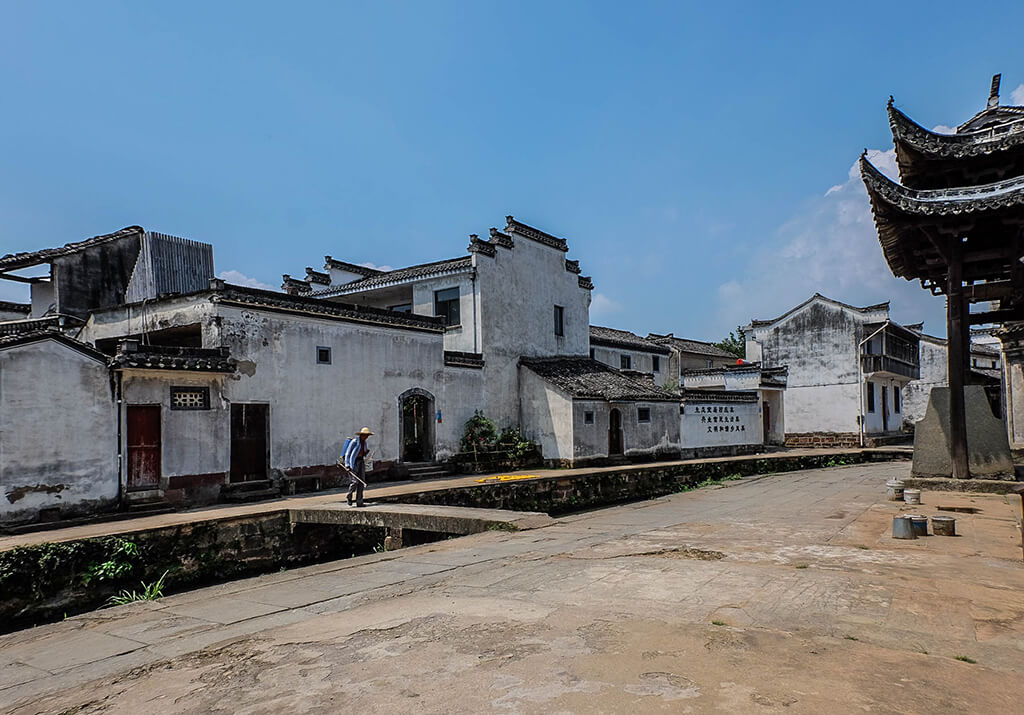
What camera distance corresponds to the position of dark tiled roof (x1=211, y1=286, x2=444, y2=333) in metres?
13.8

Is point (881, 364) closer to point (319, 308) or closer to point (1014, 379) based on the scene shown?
point (1014, 379)

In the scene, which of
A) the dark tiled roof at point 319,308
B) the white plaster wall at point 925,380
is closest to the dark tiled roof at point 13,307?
the dark tiled roof at point 319,308

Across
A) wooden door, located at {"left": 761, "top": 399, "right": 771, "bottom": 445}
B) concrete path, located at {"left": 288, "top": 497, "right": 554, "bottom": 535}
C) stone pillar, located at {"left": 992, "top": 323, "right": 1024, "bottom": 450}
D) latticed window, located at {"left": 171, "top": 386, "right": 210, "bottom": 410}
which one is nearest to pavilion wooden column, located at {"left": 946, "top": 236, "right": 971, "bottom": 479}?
concrete path, located at {"left": 288, "top": 497, "right": 554, "bottom": 535}

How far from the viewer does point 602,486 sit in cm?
1784

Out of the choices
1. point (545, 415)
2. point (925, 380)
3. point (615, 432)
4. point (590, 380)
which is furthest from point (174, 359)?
point (925, 380)

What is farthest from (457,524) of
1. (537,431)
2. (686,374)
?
(686,374)

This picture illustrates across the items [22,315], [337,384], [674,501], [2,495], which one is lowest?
[674,501]

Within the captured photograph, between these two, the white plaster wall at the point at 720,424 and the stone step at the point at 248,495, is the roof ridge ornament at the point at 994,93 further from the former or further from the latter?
the stone step at the point at 248,495

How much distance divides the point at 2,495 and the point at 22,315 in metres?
13.1

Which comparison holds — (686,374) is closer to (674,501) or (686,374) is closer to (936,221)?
(674,501)

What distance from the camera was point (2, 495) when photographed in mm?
10125

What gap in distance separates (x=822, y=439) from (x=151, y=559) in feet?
90.5

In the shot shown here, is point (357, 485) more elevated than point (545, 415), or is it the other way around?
point (545, 415)

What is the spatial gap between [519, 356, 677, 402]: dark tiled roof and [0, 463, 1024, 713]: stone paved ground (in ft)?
40.1
